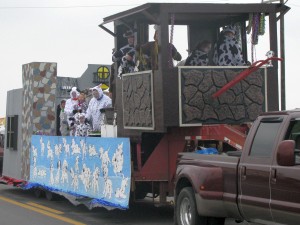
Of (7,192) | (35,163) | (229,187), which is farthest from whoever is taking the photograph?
(7,192)

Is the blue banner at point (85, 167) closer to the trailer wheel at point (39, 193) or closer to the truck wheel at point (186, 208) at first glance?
the trailer wheel at point (39, 193)

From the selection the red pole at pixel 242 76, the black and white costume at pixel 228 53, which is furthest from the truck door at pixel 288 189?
the black and white costume at pixel 228 53

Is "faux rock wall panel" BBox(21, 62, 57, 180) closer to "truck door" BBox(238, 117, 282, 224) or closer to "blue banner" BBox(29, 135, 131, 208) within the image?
"blue banner" BBox(29, 135, 131, 208)

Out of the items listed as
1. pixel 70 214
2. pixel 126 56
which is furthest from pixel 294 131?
pixel 70 214

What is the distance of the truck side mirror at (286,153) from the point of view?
6.25 metres

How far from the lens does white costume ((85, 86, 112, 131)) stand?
45.0 ft

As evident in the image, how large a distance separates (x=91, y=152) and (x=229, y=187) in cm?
473

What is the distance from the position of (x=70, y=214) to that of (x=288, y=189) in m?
6.55

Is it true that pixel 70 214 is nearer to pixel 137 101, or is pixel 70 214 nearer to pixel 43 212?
pixel 43 212

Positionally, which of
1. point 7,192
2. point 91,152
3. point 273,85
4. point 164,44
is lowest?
point 7,192

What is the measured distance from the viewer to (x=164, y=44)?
1034 cm

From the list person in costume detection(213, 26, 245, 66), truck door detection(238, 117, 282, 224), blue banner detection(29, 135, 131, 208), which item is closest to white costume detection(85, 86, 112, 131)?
blue banner detection(29, 135, 131, 208)

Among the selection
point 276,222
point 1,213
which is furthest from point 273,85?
point 1,213

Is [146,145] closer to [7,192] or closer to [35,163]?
[35,163]
